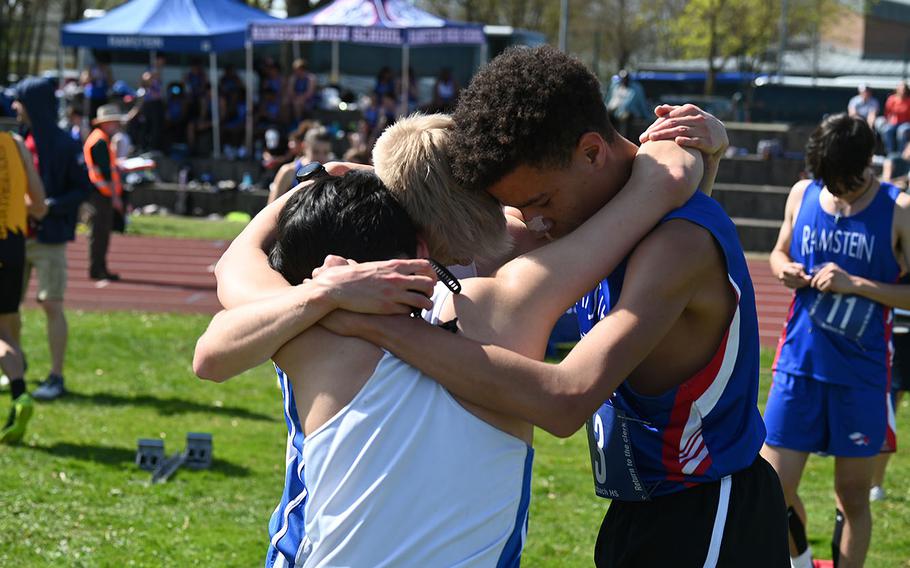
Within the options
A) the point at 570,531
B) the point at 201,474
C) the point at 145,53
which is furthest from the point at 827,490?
the point at 145,53

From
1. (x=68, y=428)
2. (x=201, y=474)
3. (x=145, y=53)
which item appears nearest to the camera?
(x=201, y=474)

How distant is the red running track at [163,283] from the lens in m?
12.5

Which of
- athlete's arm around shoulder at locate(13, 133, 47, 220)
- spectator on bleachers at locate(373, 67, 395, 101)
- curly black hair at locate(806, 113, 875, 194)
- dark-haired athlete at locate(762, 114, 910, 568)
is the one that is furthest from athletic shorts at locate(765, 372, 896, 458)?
spectator on bleachers at locate(373, 67, 395, 101)

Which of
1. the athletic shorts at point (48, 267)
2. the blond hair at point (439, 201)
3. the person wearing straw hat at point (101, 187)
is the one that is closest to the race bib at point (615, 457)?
the blond hair at point (439, 201)

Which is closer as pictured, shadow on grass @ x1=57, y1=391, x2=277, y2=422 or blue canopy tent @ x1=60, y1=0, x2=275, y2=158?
shadow on grass @ x1=57, y1=391, x2=277, y2=422

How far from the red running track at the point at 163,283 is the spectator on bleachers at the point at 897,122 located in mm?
5562

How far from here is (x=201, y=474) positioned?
6477 millimetres

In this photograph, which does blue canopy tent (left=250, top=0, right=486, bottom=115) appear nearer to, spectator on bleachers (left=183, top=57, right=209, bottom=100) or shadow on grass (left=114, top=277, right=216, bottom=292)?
spectator on bleachers (left=183, top=57, right=209, bottom=100)

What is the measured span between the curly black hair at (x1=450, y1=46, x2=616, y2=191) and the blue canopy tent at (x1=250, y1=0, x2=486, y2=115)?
1968 cm

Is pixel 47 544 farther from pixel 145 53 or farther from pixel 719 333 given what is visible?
pixel 145 53

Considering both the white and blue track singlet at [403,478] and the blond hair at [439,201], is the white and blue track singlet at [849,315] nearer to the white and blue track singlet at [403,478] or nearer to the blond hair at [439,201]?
the blond hair at [439,201]

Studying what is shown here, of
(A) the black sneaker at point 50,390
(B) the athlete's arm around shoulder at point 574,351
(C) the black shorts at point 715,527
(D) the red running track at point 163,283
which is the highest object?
(B) the athlete's arm around shoulder at point 574,351

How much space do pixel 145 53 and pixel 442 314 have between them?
30.3 meters

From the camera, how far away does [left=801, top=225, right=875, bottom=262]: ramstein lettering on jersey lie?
16.0 feet
